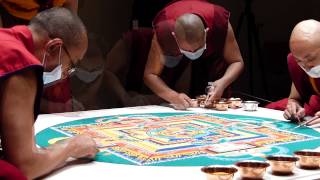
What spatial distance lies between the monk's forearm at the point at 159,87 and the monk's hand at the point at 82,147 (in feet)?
6.27

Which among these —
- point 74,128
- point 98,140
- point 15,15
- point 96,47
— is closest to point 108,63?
point 96,47

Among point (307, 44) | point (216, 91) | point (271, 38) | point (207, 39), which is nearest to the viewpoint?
point (307, 44)

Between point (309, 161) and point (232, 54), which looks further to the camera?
point (232, 54)

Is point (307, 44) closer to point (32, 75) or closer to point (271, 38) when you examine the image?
point (32, 75)

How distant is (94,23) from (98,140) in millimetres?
3252

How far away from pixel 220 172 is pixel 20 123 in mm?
743

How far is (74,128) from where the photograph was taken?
308 centimetres

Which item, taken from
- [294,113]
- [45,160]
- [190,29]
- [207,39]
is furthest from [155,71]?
[45,160]

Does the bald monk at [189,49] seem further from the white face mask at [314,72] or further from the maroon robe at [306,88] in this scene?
the white face mask at [314,72]

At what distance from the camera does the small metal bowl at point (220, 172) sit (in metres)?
1.90

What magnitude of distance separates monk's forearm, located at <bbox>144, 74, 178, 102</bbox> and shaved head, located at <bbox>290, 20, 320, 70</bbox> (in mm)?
1124

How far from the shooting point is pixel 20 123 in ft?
6.17

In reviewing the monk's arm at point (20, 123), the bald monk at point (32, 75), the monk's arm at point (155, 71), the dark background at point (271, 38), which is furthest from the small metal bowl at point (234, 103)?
the dark background at point (271, 38)

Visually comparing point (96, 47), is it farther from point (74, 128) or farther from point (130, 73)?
Result: point (74, 128)
